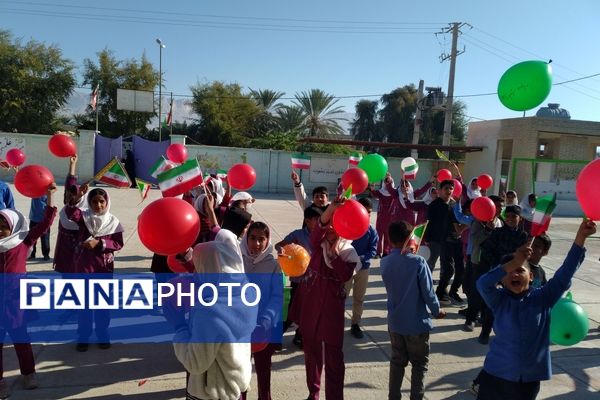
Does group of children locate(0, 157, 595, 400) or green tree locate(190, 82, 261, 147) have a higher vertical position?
green tree locate(190, 82, 261, 147)

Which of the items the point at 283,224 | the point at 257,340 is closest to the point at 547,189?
the point at 283,224

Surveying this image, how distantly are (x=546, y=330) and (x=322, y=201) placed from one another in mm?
2489

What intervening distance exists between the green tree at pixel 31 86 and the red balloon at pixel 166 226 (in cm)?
2945

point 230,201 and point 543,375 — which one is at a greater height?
point 230,201

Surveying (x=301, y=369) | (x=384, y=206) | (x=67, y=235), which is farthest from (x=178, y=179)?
(x=384, y=206)

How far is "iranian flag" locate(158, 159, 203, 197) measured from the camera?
3.24 m

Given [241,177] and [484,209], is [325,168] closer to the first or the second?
[241,177]

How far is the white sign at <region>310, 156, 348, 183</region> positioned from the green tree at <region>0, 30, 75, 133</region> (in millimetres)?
18494

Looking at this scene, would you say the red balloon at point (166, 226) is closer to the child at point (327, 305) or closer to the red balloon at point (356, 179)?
the child at point (327, 305)

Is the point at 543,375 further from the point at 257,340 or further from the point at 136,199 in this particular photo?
the point at 136,199

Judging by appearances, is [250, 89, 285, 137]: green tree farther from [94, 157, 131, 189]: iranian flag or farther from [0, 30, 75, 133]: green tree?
[94, 157, 131, 189]: iranian flag

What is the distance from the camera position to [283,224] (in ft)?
37.2

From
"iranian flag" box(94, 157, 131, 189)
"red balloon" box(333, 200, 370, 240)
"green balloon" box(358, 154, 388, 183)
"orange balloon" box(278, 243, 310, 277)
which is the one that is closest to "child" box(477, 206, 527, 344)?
"green balloon" box(358, 154, 388, 183)

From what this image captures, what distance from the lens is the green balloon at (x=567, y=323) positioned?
9.26 ft
